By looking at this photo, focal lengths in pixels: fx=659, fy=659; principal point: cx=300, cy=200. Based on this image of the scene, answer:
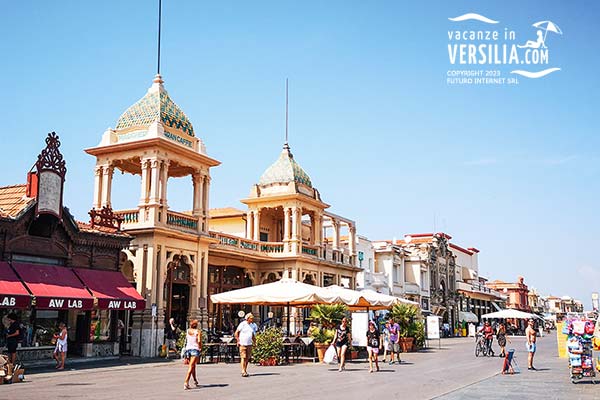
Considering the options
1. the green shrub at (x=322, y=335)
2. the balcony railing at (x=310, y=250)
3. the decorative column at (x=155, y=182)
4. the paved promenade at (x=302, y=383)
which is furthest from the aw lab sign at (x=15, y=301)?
the balcony railing at (x=310, y=250)

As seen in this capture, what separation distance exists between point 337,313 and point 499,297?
231ft

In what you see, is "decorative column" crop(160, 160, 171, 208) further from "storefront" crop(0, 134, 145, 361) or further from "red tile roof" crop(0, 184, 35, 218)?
"red tile roof" crop(0, 184, 35, 218)

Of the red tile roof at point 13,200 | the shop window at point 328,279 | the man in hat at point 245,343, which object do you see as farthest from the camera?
the shop window at point 328,279

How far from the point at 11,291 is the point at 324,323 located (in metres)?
11.2

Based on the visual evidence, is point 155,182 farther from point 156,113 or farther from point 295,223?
point 295,223

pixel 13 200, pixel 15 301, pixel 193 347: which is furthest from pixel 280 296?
pixel 13 200

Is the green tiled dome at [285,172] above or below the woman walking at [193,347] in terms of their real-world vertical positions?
above

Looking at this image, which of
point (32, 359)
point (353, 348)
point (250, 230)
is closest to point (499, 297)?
point (250, 230)

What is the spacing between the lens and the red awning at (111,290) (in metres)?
22.9

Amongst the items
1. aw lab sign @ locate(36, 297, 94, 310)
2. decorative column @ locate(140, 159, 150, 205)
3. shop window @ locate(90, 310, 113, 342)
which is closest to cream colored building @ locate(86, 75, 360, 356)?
decorative column @ locate(140, 159, 150, 205)

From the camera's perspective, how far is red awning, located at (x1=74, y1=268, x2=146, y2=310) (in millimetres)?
22859

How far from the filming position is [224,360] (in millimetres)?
24656

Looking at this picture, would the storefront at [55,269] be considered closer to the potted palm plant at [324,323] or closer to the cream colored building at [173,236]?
the cream colored building at [173,236]

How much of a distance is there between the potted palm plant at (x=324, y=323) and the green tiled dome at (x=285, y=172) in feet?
45.6
